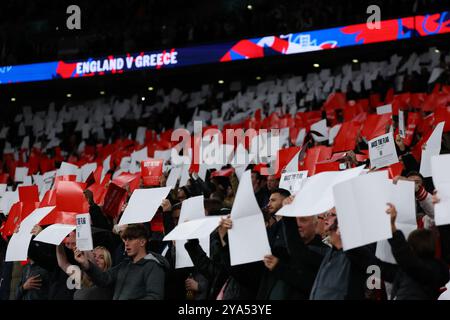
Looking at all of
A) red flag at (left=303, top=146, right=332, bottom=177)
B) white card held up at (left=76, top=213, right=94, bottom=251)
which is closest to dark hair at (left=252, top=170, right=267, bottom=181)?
red flag at (left=303, top=146, right=332, bottom=177)

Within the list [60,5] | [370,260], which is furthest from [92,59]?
[370,260]

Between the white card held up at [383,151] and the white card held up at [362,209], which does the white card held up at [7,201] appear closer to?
the white card held up at [383,151]

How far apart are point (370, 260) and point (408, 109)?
6.29 metres

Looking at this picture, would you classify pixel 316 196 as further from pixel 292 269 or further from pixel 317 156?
pixel 317 156

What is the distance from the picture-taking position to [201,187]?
740 cm

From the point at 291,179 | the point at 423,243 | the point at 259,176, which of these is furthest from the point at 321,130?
the point at 423,243

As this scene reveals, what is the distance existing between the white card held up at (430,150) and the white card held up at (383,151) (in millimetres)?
273

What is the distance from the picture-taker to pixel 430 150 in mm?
5996

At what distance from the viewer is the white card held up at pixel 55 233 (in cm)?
552

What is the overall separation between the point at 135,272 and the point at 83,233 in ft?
1.76

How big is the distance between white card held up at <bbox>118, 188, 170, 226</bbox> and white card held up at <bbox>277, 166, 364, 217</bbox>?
4.43 ft

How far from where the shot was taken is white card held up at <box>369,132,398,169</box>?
5605 millimetres

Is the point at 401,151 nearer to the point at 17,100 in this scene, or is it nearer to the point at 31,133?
the point at 31,133

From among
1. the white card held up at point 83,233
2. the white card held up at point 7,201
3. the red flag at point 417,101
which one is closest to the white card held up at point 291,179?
the white card held up at point 83,233
